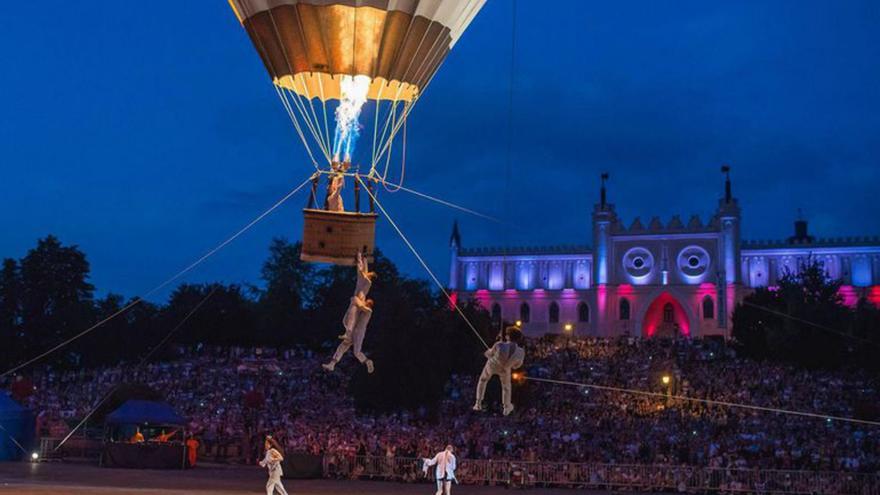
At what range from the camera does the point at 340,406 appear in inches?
1391

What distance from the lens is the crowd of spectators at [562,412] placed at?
24953mm

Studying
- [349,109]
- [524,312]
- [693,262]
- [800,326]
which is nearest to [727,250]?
[693,262]

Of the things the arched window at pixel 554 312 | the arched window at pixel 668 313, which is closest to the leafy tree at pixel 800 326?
the arched window at pixel 668 313

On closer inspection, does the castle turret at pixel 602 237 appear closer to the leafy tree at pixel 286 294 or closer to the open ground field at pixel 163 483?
the leafy tree at pixel 286 294


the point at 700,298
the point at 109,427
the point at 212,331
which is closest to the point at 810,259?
the point at 700,298

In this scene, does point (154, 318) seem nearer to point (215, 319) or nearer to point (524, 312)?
point (215, 319)

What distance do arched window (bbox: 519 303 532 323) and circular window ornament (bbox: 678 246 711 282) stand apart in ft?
42.6

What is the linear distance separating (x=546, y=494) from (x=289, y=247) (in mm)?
60480

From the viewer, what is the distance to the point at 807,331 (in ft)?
147

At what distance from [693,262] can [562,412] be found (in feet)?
147

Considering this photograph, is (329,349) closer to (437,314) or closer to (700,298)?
(437,314)

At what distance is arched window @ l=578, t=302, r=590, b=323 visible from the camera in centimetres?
7556

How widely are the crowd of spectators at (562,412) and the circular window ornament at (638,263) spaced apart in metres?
27.9

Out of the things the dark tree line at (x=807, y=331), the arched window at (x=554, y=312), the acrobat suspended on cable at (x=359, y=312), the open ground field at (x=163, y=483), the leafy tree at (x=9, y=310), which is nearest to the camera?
the acrobat suspended on cable at (x=359, y=312)
